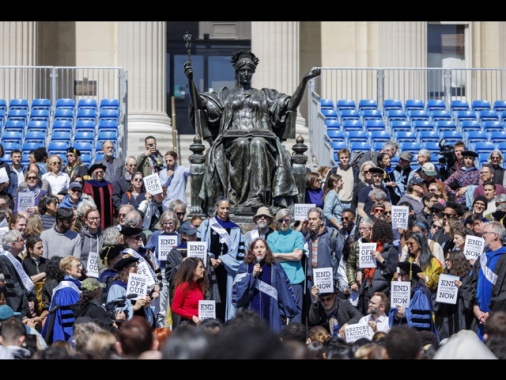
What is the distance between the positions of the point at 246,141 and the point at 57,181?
10.1 feet

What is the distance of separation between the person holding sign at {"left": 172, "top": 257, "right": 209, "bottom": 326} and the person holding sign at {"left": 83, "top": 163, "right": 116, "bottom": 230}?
4.39 meters

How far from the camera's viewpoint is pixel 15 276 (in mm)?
11703

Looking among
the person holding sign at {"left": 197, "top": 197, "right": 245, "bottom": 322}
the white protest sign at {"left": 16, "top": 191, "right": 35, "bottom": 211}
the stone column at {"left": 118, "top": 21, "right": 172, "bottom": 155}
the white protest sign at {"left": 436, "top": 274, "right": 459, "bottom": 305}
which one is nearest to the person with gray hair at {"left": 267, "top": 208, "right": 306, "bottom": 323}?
the person holding sign at {"left": 197, "top": 197, "right": 245, "bottom": 322}

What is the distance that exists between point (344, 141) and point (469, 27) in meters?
9.06

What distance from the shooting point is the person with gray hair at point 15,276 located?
37.6 ft

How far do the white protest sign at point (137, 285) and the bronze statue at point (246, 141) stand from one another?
4.32 m

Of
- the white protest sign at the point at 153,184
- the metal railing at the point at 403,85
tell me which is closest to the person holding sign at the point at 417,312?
the white protest sign at the point at 153,184

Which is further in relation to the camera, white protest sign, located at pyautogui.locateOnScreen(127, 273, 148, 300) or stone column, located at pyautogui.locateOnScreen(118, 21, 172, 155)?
stone column, located at pyautogui.locateOnScreen(118, 21, 172, 155)

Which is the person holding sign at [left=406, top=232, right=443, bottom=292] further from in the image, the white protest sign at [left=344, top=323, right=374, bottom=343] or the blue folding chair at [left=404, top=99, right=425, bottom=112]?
the blue folding chair at [left=404, top=99, right=425, bottom=112]

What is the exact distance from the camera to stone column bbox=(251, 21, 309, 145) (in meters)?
27.5

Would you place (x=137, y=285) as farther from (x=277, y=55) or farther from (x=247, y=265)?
(x=277, y=55)

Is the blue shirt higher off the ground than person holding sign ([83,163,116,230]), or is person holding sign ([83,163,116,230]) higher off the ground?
person holding sign ([83,163,116,230])

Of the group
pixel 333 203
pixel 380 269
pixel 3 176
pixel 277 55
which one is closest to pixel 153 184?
pixel 3 176

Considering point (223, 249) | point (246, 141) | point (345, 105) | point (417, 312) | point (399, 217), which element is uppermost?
point (345, 105)
